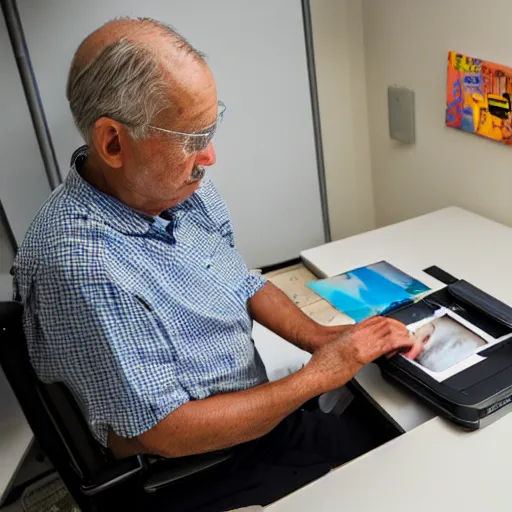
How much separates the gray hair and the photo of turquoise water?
0.65 m

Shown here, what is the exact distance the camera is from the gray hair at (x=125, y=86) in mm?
784

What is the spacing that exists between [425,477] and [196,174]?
0.60 meters

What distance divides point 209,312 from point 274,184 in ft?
3.81

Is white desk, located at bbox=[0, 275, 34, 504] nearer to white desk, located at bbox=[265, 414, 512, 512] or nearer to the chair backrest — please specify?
the chair backrest

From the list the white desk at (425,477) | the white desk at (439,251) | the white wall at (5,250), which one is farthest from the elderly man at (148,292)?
the white wall at (5,250)

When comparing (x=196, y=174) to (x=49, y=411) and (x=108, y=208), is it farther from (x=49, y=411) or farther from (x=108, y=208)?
(x=49, y=411)

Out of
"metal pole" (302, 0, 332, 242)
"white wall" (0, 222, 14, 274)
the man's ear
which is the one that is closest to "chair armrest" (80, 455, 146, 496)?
the man's ear

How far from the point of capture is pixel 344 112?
2076 millimetres

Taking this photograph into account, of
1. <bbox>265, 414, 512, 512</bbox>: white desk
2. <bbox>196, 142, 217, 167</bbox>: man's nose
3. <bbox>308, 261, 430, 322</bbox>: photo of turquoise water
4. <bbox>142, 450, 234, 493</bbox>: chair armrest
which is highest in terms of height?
<bbox>196, 142, 217, 167</bbox>: man's nose

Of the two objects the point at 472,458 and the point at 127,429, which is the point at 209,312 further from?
the point at 472,458

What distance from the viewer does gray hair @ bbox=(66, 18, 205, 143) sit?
784 millimetres

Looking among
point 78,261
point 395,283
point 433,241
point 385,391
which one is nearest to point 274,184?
point 433,241

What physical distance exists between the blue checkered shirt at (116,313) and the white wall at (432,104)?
0.98m

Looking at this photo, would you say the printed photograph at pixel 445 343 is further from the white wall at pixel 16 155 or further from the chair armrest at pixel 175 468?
the white wall at pixel 16 155
